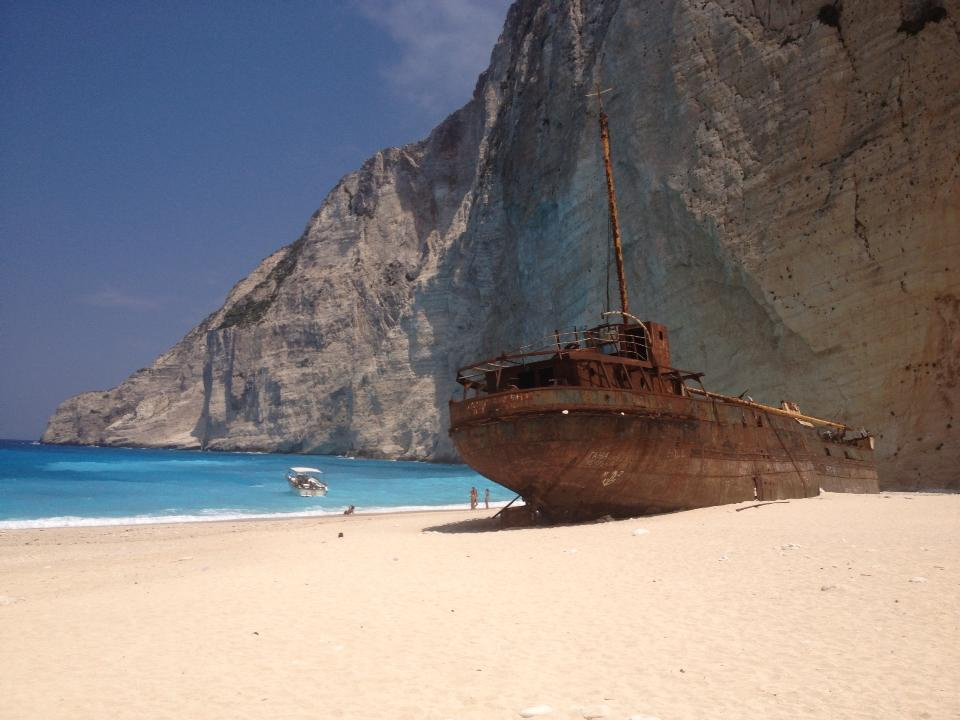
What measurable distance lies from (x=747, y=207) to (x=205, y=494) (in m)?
32.7

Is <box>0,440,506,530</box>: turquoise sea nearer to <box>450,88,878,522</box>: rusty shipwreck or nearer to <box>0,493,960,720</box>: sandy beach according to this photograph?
<box>450,88,878,522</box>: rusty shipwreck

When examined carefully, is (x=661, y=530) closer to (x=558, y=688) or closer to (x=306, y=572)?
(x=306, y=572)

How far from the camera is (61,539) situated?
18016 mm

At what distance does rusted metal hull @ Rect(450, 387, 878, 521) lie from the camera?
1233 cm

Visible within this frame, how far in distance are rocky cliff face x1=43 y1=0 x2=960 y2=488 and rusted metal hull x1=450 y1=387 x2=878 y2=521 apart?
14017mm

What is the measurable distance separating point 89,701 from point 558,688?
10.9 ft

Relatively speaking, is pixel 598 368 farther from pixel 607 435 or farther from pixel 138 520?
pixel 138 520

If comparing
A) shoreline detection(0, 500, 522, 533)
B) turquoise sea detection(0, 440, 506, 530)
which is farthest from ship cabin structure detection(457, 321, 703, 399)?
turquoise sea detection(0, 440, 506, 530)

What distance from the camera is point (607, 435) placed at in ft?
40.9

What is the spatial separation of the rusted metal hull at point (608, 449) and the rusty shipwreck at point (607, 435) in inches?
0.9

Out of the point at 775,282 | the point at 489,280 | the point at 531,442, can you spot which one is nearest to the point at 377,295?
the point at 489,280

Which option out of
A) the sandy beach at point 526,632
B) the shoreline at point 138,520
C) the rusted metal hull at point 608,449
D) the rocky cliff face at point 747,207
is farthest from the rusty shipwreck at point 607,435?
the shoreline at point 138,520

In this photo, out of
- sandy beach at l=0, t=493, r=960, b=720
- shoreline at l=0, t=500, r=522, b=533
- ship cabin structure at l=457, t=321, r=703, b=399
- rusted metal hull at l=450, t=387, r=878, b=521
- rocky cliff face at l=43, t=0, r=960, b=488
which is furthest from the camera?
rocky cliff face at l=43, t=0, r=960, b=488

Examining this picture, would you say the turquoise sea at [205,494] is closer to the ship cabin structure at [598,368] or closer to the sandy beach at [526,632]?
the ship cabin structure at [598,368]
